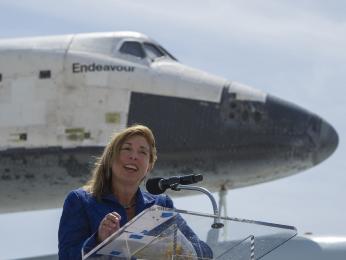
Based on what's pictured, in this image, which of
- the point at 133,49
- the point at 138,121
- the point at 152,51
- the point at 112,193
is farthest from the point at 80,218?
the point at 152,51

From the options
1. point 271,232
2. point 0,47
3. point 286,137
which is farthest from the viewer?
point 0,47

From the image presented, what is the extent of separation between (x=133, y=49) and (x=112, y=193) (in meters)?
12.8

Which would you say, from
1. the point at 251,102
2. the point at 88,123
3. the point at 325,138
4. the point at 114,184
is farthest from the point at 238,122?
the point at 114,184

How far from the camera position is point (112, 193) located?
4586mm

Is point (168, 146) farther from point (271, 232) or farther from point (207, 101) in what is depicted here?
point (271, 232)

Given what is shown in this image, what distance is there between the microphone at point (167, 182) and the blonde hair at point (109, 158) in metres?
0.13

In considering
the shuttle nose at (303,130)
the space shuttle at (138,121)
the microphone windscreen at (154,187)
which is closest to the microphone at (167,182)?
the microphone windscreen at (154,187)

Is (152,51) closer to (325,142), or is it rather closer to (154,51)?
(154,51)

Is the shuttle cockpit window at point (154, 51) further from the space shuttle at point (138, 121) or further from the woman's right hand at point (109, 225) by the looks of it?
→ the woman's right hand at point (109, 225)

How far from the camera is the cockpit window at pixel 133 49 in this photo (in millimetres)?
17163

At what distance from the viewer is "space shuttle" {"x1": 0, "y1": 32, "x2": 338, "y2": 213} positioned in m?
16.0

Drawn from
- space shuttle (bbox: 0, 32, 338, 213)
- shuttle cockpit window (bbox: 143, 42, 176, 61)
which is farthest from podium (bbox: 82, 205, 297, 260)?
shuttle cockpit window (bbox: 143, 42, 176, 61)

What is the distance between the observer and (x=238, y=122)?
16016 millimetres

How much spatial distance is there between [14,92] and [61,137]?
3.69ft
